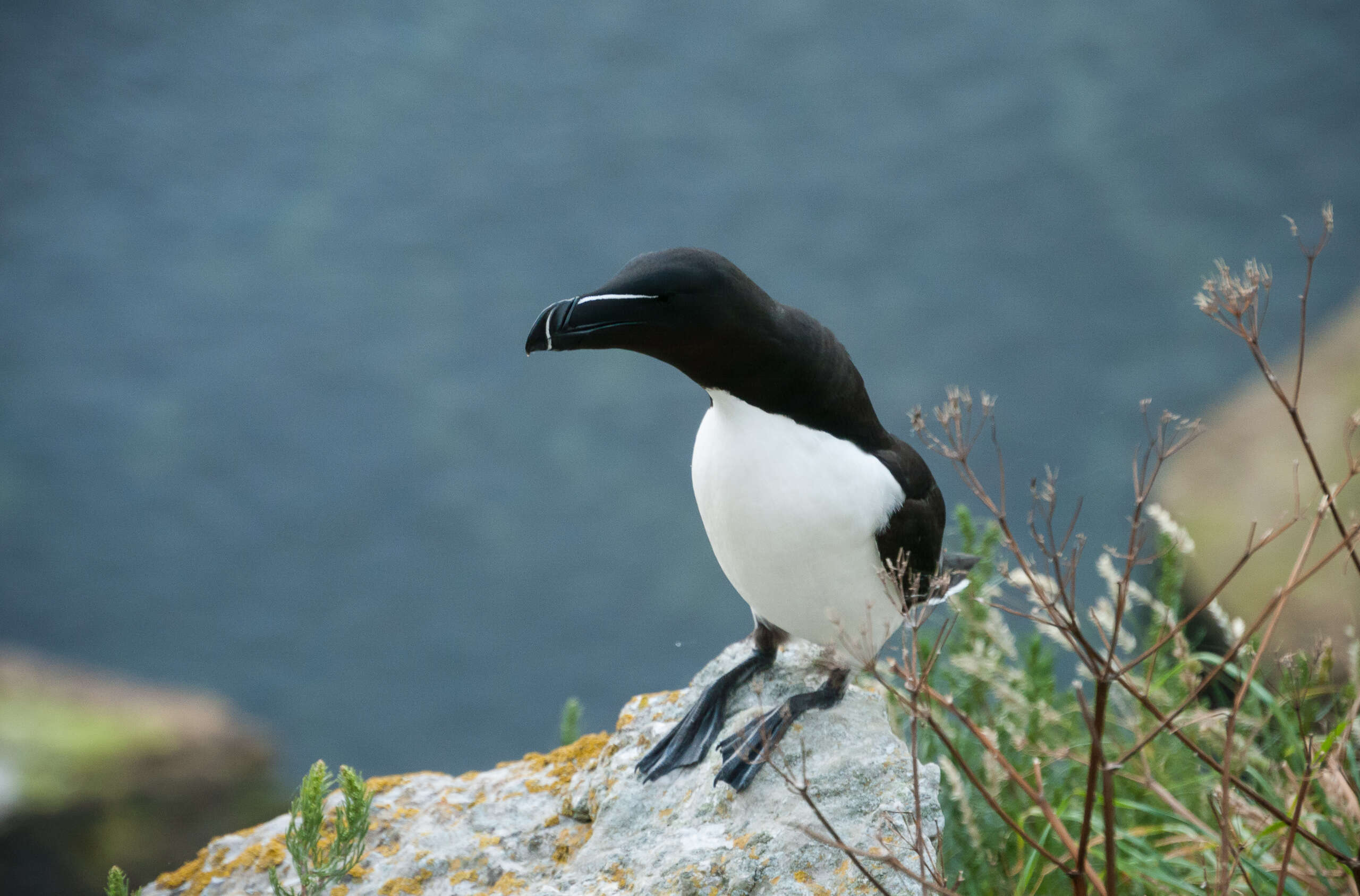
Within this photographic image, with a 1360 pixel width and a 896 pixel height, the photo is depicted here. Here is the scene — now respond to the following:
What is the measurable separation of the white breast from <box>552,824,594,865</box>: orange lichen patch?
587mm

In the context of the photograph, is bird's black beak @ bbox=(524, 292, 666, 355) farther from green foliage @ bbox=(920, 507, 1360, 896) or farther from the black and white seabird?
green foliage @ bbox=(920, 507, 1360, 896)

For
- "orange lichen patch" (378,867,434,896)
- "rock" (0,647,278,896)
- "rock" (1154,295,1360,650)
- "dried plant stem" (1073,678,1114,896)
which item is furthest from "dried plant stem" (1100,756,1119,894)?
"rock" (0,647,278,896)

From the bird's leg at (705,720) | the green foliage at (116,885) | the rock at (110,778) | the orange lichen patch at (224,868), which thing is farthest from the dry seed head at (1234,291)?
the rock at (110,778)

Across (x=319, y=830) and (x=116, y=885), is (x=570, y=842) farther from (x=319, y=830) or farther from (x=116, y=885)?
(x=116, y=885)

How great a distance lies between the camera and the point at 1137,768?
2641mm

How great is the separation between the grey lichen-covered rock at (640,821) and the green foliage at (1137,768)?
260 millimetres

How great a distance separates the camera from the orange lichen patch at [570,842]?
2117 millimetres

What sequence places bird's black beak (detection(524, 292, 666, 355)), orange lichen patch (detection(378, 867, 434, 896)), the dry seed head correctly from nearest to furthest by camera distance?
the dry seed head → bird's black beak (detection(524, 292, 666, 355)) → orange lichen patch (detection(378, 867, 434, 896))

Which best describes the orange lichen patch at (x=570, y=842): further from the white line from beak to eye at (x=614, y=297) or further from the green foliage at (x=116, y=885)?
the white line from beak to eye at (x=614, y=297)

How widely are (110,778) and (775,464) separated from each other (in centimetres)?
408

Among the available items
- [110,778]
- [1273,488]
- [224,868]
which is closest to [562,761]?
[224,868]

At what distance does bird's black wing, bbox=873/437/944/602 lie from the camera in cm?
203

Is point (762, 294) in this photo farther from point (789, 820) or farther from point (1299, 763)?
point (1299, 763)

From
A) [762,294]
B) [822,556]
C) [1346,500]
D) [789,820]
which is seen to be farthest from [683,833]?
[1346,500]
